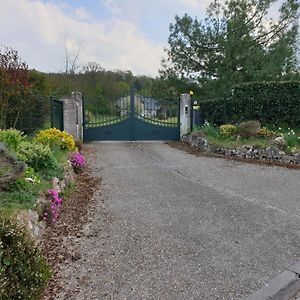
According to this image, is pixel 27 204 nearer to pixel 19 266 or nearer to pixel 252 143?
pixel 19 266

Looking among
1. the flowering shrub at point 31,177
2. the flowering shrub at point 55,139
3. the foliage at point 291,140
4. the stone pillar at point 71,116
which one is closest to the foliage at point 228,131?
the foliage at point 291,140

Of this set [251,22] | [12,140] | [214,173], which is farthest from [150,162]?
[251,22]

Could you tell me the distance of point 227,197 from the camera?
5672 millimetres

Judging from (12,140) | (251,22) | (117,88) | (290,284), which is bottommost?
(290,284)

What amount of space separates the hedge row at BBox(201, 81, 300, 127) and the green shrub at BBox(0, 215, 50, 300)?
9.84m

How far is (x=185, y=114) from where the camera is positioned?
1333 centimetres

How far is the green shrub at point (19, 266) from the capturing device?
2383 millimetres

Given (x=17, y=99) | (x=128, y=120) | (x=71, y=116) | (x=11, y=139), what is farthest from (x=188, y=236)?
(x=128, y=120)

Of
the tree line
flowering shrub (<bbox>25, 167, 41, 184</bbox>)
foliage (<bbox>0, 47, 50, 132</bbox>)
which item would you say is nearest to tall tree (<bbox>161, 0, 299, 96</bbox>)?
the tree line

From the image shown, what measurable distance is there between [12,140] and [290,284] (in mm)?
4679

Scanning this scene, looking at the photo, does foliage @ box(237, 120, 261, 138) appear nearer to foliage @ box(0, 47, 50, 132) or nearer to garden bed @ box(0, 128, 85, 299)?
garden bed @ box(0, 128, 85, 299)

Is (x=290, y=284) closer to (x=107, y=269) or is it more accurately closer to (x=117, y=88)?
(x=107, y=269)

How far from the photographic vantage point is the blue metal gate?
13188 millimetres

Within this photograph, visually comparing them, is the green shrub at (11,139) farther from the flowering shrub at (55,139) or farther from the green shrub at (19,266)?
the green shrub at (19,266)
